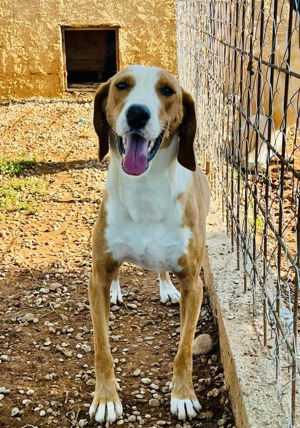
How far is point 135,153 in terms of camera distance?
2949 millimetres

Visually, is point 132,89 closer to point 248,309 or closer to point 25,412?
point 248,309

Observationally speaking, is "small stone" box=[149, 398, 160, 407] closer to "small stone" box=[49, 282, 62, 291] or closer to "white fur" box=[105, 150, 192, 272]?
"white fur" box=[105, 150, 192, 272]

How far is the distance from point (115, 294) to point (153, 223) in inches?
49.0

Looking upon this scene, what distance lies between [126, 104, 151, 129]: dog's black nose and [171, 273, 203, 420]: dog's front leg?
0.80 metres

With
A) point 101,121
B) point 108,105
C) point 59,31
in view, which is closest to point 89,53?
point 59,31

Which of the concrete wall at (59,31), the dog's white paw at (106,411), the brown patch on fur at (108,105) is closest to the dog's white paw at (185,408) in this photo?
the dog's white paw at (106,411)

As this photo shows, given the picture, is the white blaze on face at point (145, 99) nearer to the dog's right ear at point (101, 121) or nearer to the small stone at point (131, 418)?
the dog's right ear at point (101, 121)

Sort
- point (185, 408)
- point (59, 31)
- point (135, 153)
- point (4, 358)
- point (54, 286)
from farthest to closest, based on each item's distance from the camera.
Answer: point (59, 31) < point (54, 286) < point (4, 358) < point (185, 408) < point (135, 153)

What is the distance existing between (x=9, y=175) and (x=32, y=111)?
325cm

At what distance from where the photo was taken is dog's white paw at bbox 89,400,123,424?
9.96 feet

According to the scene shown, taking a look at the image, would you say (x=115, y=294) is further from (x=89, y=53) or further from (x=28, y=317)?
(x=89, y=53)

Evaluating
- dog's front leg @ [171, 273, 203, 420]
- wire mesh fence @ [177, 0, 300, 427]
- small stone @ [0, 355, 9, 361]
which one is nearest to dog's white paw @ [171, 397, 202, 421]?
dog's front leg @ [171, 273, 203, 420]

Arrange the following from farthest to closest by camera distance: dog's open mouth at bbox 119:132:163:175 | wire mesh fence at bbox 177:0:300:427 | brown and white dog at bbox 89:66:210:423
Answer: brown and white dog at bbox 89:66:210:423 → dog's open mouth at bbox 119:132:163:175 → wire mesh fence at bbox 177:0:300:427

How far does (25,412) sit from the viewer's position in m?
3.13
